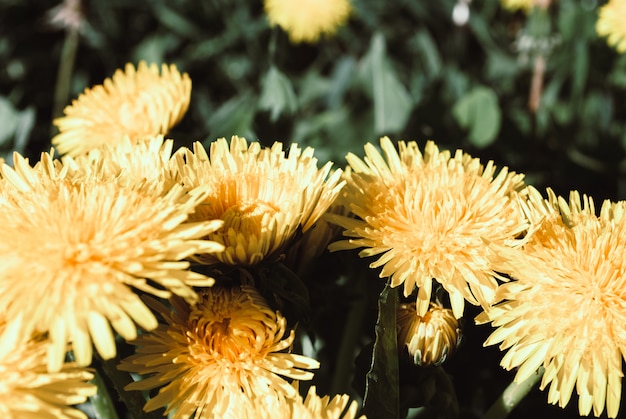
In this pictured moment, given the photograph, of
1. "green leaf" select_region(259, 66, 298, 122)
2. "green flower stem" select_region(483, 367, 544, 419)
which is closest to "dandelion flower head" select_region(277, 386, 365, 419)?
"green flower stem" select_region(483, 367, 544, 419)

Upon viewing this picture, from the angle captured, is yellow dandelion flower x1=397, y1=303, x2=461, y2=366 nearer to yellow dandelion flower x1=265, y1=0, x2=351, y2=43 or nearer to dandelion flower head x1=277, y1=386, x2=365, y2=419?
dandelion flower head x1=277, y1=386, x2=365, y2=419

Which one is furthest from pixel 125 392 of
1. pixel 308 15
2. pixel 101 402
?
pixel 308 15

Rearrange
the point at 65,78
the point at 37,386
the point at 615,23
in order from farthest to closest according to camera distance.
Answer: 1. the point at 65,78
2. the point at 615,23
3. the point at 37,386

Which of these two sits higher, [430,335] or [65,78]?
[65,78]

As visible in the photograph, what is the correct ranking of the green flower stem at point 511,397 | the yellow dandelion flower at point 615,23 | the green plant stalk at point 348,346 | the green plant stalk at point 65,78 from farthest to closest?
the green plant stalk at point 65,78 → the yellow dandelion flower at point 615,23 → the green plant stalk at point 348,346 → the green flower stem at point 511,397

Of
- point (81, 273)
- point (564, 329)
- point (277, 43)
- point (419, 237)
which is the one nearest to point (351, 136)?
point (277, 43)

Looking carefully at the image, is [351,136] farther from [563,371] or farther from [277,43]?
[563,371]

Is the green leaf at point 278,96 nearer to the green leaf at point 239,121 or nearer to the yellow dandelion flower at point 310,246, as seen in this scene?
the green leaf at point 239,121

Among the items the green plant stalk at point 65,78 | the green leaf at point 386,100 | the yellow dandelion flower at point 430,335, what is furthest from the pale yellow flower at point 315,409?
the green plant stalk at point 65,78

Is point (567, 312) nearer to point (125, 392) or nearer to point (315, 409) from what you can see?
point (315, 409)
